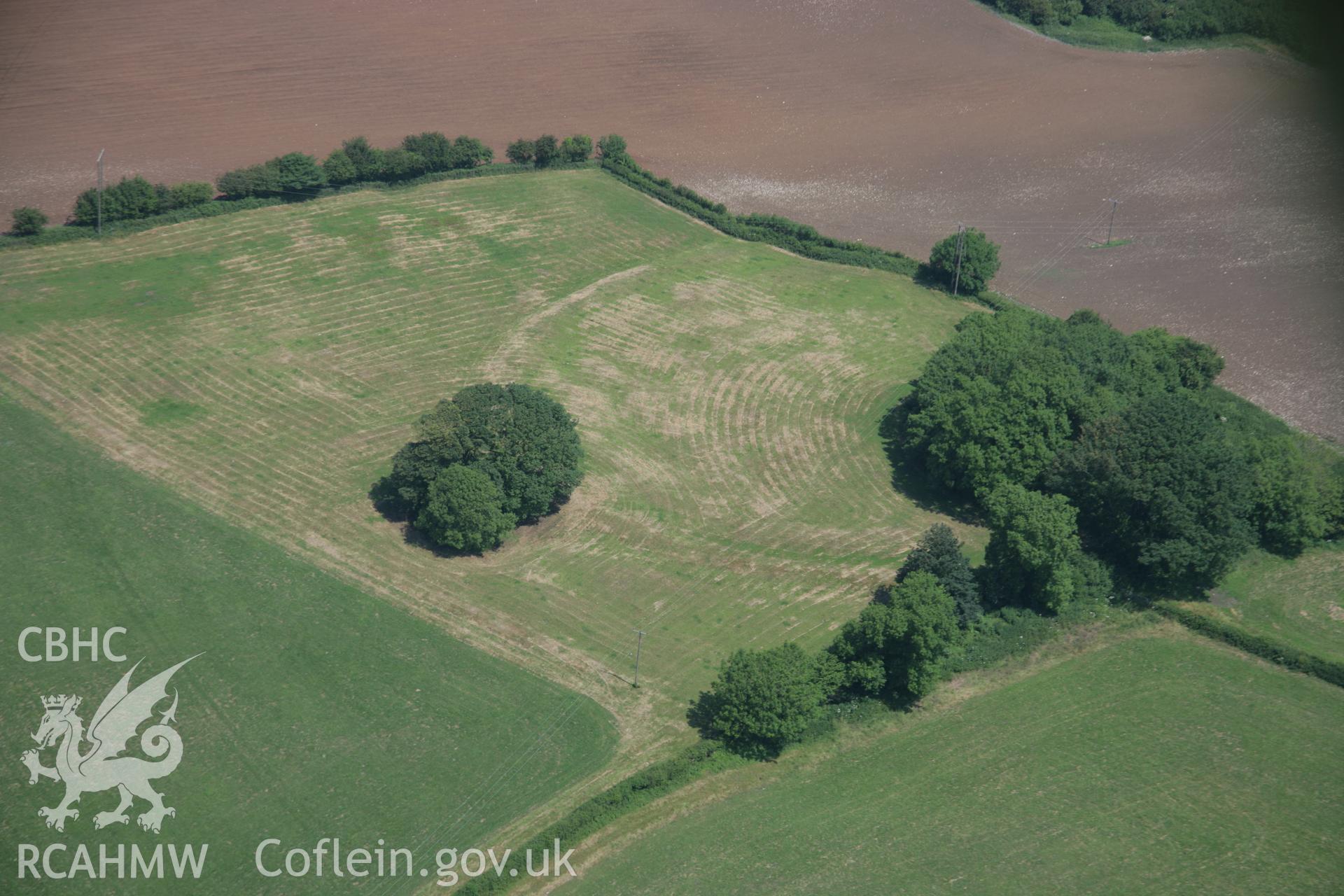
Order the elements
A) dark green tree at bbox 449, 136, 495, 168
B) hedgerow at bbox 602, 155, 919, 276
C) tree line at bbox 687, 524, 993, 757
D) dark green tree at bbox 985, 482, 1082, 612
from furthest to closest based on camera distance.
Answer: dark green tree at bbox 449, 136, 495, 168, hedgerow at bbox 602, 155, 919, 276, dark green tree at bbox 985, 482, 1082, 612, tree line at bbox 687, 524, 993, 757

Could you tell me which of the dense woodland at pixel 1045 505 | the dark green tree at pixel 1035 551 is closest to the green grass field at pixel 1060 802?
the dense woodland at pixel 1045 505

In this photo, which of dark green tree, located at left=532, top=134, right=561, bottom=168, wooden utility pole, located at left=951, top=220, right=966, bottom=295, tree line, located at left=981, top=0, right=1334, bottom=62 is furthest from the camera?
tree line, located at left=981, top=0, right=1334, bottom=62

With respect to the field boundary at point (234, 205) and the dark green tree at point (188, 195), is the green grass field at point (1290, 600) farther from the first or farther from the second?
the dark green tree at point (188, 195)

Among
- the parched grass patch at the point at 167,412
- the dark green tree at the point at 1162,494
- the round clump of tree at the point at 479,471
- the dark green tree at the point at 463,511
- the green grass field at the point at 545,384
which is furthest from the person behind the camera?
the parched grass patch at the point at 167,412

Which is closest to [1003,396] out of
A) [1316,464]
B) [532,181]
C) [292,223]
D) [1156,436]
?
[1156,436]

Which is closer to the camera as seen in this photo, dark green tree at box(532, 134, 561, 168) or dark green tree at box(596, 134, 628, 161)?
dark green tree at box(532, 134, 561, 168)

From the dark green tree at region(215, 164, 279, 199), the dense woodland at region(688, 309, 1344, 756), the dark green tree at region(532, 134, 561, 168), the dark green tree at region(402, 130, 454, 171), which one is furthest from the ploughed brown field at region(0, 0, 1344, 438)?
the dense woodland at region(688, 309, 1344, 756)

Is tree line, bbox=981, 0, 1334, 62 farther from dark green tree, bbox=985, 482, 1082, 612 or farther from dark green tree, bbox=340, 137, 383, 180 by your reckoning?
dark green tree, bbox=985, 482, 1082, 612

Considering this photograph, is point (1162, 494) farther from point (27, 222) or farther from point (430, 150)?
point (27, 222)
